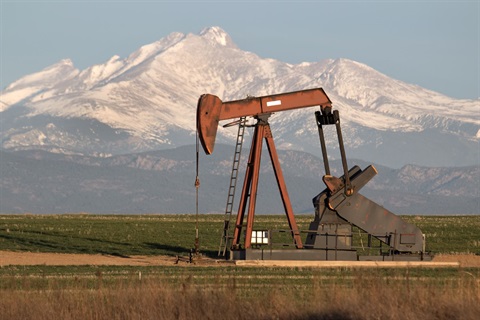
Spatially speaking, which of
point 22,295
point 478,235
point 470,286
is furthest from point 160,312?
point 478,235

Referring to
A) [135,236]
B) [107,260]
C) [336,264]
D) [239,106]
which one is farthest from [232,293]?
[135,236]

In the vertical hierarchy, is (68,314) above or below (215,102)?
below

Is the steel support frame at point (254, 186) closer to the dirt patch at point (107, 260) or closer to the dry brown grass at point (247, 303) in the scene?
the dirt patch at point (107, 260)

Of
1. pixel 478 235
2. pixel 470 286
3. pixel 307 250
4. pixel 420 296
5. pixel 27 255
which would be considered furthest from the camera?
pixel 478 235

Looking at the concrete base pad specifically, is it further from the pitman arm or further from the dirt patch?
the pitman arm

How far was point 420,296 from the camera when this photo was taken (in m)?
28.5

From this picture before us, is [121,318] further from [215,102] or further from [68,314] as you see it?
[215,102]

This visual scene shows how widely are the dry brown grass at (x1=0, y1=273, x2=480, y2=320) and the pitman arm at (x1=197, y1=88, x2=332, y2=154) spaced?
1649cm

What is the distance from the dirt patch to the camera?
158 ft

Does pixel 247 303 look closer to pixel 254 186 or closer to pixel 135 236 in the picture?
pixel 254 186

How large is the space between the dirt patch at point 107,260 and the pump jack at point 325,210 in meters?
1.89

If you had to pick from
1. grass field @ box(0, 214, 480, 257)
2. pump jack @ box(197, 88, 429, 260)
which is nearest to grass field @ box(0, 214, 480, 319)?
pump jack @ box(197, 88, 429, 260)

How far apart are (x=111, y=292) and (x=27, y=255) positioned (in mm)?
22811

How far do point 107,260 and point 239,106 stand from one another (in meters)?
7.47
